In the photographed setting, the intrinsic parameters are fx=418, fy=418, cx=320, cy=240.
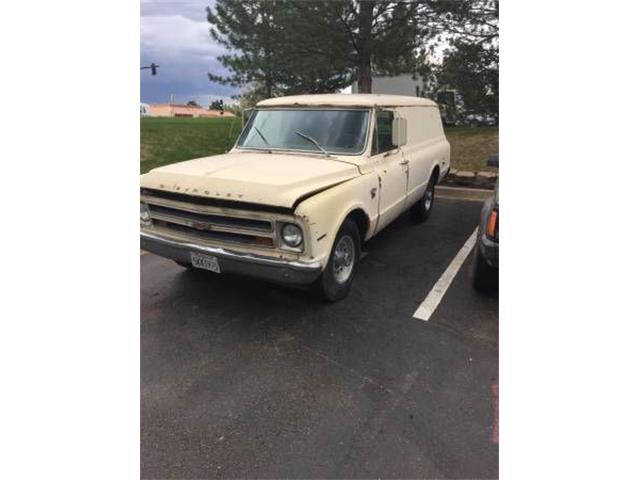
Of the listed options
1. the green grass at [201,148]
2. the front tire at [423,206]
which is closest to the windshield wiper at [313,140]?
the front tire at [423,206]

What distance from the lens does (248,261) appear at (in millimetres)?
2973

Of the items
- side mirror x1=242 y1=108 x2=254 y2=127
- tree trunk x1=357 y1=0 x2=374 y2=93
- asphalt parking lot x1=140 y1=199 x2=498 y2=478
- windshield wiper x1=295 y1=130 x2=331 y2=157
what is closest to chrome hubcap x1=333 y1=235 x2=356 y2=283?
asphalt parking lot x1=140 y1=199 x2=498 y2=478

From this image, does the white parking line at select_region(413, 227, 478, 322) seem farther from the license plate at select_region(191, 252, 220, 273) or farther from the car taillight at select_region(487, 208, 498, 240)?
the license plate at select_region(191, 252, 220, 273)

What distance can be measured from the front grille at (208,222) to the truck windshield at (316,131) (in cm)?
127

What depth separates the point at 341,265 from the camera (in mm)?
3594

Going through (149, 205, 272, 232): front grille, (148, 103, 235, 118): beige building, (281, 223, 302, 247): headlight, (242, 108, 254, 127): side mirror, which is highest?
(242, 108, 254, 127): side mirror

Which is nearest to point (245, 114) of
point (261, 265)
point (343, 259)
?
point (343, 259)

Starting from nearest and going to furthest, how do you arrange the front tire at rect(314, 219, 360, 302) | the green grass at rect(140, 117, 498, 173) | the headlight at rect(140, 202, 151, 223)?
the front tire at rect(314, 219, 360, 302)
the headlight at rect(140, 202, 151, 223)
the green grass at rect(140, 117, 498, 173)

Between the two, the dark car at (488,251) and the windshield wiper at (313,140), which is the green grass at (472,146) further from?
the windshield wiper at (313,140)

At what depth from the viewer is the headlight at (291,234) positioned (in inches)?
114

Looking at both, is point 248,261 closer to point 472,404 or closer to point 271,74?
point 472,404

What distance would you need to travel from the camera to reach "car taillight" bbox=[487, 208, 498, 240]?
125 inches

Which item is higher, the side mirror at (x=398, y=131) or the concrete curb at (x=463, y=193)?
the side mirror at (x=398, y=131)

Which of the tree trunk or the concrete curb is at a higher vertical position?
the tree trunk
